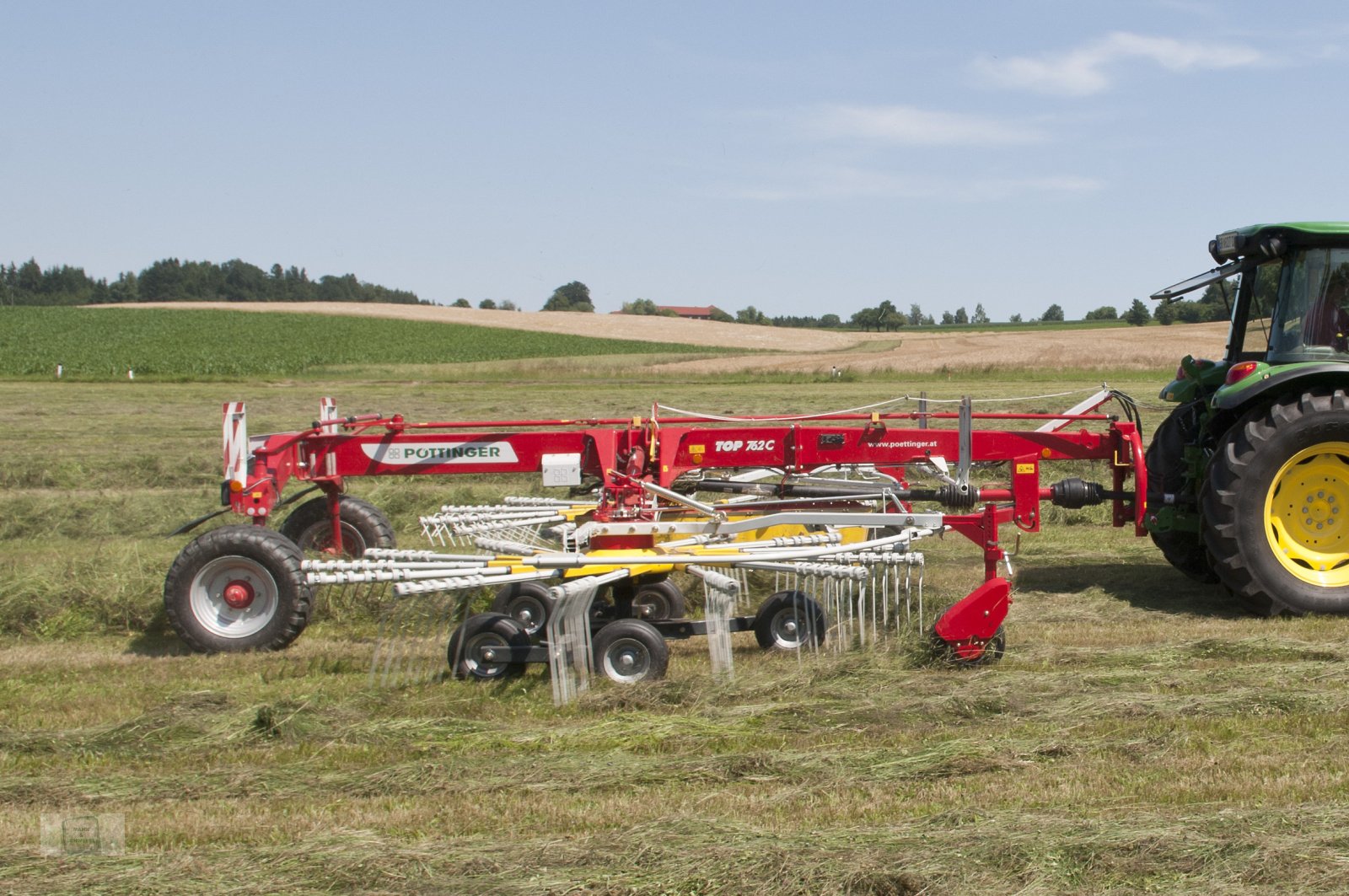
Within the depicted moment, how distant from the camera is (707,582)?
598cm

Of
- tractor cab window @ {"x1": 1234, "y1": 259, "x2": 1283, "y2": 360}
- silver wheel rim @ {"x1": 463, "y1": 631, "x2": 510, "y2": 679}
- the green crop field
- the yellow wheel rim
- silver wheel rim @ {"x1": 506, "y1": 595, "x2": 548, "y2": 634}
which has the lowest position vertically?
the green crop field

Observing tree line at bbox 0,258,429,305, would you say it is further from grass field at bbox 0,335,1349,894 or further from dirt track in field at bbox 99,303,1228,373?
grass field at bbox 0,335,1349,894

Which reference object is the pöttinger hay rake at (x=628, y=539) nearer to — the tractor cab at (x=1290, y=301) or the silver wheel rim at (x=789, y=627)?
the silver wheel rim at (x=789, y=627)

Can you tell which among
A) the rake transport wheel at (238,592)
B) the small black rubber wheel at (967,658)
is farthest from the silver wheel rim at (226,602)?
the small black rubber wheel at (967,658)

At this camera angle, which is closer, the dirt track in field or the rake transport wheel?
the rake transport wheel

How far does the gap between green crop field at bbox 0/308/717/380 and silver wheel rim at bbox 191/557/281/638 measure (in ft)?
81.7

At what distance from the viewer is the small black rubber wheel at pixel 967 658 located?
19.2ft

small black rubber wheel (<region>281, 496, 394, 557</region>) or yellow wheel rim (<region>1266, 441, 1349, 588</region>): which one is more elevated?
yellow wheel rim (<region>1266, 441, 1349, 588</region>)

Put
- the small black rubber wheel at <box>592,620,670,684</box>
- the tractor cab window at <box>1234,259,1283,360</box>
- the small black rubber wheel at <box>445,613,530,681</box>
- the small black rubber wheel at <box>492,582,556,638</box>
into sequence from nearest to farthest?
the small black rubber wheel at <box>592,620,670,684</box>, the small black rubber wheel at <box>445,613,530,681</box>, the small black rubber wheel at <box>492,582,556,638</box>, the tractor cab window at <box>1234,259,1283,360</box>

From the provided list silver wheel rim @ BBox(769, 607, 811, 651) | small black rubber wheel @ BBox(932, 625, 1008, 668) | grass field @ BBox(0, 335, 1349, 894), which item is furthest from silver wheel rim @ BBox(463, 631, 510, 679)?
small black rubber wheel @ BBox(932, 625, 1008, 668)

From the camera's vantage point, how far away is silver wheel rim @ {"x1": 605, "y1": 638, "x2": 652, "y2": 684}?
230 inches

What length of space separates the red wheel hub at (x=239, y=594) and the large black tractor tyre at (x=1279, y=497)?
5.26 meters

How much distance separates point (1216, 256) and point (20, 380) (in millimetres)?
28770

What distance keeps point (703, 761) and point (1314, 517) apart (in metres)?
4.44
